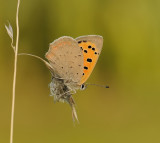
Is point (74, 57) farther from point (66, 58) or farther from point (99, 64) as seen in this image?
point (99, 64)

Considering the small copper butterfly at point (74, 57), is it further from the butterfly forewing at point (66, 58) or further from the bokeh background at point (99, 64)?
the bokeh background at point (99, 64)

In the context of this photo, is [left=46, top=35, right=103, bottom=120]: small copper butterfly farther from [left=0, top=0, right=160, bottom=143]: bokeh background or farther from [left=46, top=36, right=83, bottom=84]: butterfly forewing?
[left=0, top=0, right=160, bottom=143]: bokeh background

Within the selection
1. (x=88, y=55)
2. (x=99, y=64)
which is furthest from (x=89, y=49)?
(x=99, y=64)

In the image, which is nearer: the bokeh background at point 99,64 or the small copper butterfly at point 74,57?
the small copper butterfly at point 74,57

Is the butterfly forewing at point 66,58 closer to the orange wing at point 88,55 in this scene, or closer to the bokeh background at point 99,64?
the orange wing at point 88,55

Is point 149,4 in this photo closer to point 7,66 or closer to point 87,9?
point 87,9

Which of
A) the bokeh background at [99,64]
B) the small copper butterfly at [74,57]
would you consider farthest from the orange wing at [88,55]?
the bokeh background at [99,64]
